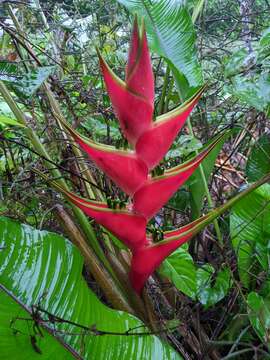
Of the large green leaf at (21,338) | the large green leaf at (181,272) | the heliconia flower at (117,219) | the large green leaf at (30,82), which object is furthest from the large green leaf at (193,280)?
the large green leaf at (30,82)

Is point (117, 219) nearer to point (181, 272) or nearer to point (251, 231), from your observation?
point (181, 272)

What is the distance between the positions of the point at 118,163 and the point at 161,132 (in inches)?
3.0

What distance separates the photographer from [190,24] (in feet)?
3.09

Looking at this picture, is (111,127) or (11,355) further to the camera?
(111,127)

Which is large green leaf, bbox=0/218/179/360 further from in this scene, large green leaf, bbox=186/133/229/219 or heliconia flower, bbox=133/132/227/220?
large green leaf, bbox=186/133/229/219

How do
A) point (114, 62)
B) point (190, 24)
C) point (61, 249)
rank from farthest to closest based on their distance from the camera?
1. point (114, 62)
2. point (190, 24)
3. point (61, 249)

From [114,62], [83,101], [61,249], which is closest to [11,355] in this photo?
[61,249]

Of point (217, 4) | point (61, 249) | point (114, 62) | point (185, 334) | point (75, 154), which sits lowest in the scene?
point (185, 334)

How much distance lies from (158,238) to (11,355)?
0.84ft

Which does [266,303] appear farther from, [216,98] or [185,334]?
[216,98]

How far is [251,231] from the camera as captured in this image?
81 cm

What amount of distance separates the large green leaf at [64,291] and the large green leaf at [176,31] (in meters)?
0.51

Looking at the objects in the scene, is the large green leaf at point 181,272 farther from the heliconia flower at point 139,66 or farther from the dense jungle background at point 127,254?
the heliconia flower at point 139,66

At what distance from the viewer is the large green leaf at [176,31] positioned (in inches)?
36.8
